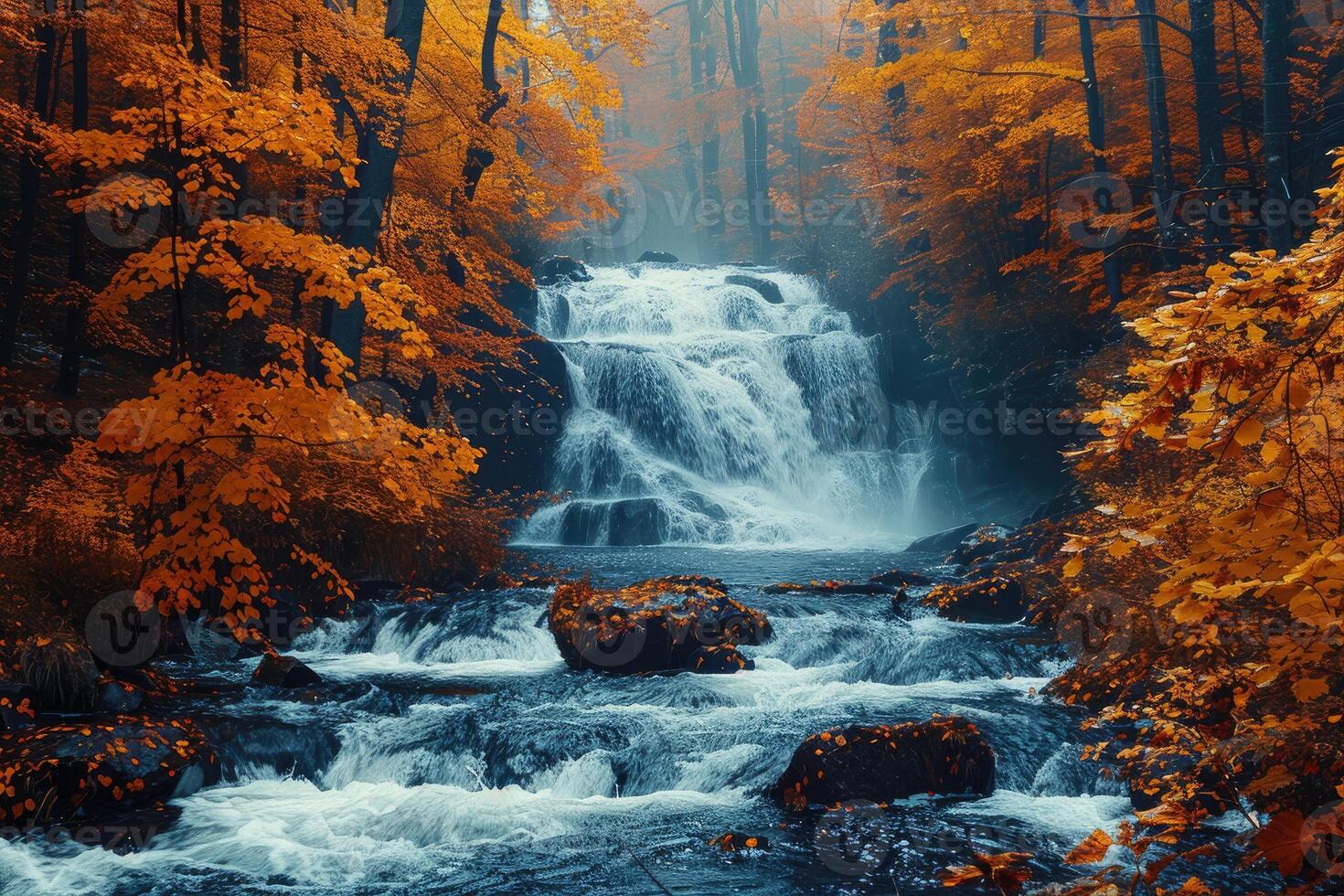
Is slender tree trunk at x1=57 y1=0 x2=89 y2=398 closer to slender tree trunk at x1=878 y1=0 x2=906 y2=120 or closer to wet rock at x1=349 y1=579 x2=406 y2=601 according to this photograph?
wet rock at x1=349 y1=579 x2=406 y2=601

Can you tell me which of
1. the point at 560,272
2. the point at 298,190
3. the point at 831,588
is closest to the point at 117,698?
the point at 298,190

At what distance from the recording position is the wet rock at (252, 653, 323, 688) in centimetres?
742

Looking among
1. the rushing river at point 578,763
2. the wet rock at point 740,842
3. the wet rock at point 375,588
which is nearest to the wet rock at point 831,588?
the rushing river at point 578,763

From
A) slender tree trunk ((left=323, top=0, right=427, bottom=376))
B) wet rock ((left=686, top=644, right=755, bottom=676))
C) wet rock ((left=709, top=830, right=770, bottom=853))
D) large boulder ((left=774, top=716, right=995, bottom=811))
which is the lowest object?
wet rock ((left=709, top=830, right=770, bottom=853))

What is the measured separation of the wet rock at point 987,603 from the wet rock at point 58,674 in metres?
7.76

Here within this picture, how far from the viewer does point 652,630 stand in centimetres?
820

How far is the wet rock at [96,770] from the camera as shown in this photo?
196 inches

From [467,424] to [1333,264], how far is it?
17.1 metres

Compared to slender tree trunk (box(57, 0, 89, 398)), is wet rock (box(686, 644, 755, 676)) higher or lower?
lower

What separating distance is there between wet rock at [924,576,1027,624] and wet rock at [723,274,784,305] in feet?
50.3

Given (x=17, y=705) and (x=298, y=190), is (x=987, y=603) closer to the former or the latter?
(x=17, y=705)

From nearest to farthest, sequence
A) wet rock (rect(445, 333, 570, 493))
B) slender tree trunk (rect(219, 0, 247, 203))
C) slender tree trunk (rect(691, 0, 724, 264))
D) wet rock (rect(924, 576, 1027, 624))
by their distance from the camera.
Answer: slender tree trunk (rect(219, 0, 247, 203)) → wet rock (rect(924, 576, 1027, 624)) → wet rock (rect(445, 333, 570, 493)) → slender tree trunk (rect(691, 0, 724, 264))

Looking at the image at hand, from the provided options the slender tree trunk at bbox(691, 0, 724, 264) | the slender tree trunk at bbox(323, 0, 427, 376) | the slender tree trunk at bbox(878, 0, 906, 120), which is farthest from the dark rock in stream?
the slender tree trunk at bbox(691, 0, 724, 264)

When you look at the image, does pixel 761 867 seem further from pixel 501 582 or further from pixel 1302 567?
pixel 501 582
